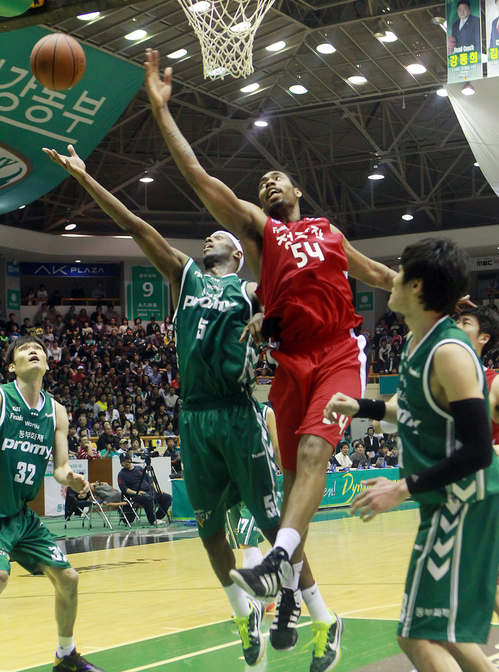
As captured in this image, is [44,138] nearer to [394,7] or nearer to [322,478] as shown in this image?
[394,7]

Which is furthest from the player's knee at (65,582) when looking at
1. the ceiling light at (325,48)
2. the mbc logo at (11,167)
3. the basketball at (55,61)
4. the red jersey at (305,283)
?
the ceiling light at (325,48)

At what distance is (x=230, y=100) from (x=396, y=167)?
958 cm

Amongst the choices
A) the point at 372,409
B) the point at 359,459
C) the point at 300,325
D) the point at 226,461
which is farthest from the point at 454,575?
the point at 359,459

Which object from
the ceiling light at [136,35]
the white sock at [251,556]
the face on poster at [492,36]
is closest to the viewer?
the white sock at [251,556]

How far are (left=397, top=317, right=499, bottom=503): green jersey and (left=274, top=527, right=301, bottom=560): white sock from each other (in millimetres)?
773

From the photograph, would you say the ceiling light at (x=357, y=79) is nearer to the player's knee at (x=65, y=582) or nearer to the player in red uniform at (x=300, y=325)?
the player in red uniform at (x=300, y=325)

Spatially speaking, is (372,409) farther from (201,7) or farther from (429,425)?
(201,7)

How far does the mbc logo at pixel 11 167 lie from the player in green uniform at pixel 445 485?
545 inches

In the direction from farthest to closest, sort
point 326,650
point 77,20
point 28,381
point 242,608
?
point 77,20, point 28,381, point 242,608, point 326,650

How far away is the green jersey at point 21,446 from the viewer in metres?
5.08

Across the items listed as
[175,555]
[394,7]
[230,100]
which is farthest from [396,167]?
[175,555]

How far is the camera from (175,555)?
11617 mm

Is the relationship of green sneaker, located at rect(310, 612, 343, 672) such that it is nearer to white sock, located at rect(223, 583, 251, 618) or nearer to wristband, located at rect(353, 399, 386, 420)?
white sock, located at rect(223, 583, 251, 618)

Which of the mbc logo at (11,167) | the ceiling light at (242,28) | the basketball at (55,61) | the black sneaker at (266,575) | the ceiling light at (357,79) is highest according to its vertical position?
the ceiling light at (357,79)
